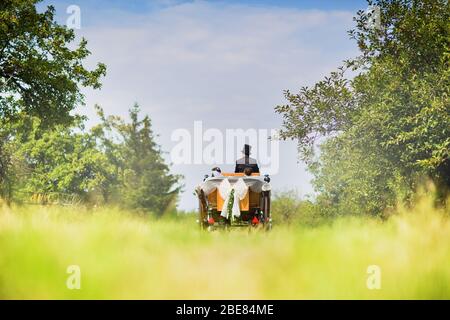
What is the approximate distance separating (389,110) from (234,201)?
988 centimetres

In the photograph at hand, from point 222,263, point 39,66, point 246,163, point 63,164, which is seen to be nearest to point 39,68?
point 39,66

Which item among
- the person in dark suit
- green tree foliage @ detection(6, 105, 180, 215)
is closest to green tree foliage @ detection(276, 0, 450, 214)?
the person in dark suit

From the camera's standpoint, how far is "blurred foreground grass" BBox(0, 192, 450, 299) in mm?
7047

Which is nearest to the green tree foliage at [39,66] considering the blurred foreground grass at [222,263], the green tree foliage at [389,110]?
the green tree foliage at [389,110]

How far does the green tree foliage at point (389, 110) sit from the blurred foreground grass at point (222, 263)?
35.2 feet

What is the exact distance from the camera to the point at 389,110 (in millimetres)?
20766

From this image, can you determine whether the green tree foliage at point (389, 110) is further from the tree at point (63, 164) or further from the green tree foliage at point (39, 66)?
the tree at point (63, 164)

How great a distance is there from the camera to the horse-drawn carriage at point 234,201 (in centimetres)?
1357

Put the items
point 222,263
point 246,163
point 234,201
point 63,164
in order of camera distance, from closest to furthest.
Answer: point 222,263, point 234,201, point 246,163, point 63,164

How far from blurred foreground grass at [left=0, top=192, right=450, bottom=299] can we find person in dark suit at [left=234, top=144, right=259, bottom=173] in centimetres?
490

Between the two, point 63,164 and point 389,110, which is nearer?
point 389,110

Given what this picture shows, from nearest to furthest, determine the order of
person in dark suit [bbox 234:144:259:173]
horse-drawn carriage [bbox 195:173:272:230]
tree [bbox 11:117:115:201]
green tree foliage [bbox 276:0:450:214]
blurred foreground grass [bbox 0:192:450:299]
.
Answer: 1. blurred foreground grass [bbox 0:192:450:299]
2. horse-drawn carriage [bbox 195:173:272:230]
3. person in dark suit [bbox 234:144:259:173]
4. green tree foliage [bbox 276:0:450:214]
5. tree [bbox 11:117:115:201]

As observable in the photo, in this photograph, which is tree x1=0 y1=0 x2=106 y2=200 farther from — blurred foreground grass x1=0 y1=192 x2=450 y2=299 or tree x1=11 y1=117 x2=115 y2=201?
tree x1=11 y1=117 x2=115 y2=201

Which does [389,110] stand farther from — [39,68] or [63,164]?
[63,164]
